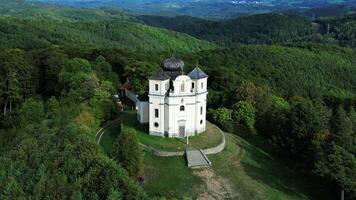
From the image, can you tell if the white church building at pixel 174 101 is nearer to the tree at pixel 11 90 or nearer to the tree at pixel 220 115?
the tree at pixel 220 115

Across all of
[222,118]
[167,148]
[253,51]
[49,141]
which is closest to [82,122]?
[49,141]

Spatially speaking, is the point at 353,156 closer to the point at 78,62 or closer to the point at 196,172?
the point at 196,172

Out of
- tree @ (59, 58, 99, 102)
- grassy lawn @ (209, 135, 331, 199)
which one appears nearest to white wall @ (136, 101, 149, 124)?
grassy lawn @ (209, 135, 331, 199)

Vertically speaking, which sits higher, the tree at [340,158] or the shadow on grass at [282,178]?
the tree at [340,158]

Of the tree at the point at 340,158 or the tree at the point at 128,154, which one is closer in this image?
the tree at the point at 340,158

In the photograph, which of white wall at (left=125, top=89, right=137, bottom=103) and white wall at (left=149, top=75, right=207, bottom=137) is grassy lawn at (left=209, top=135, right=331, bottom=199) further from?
white wall at (left=125, top=89, right=137, bottom=103)

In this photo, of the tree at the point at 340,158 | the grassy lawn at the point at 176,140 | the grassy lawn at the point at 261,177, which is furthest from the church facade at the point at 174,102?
the tree at the point at 340,158

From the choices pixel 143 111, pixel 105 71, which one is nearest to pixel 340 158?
pixel 143 111

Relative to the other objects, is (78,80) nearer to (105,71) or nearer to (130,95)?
(130,95)
